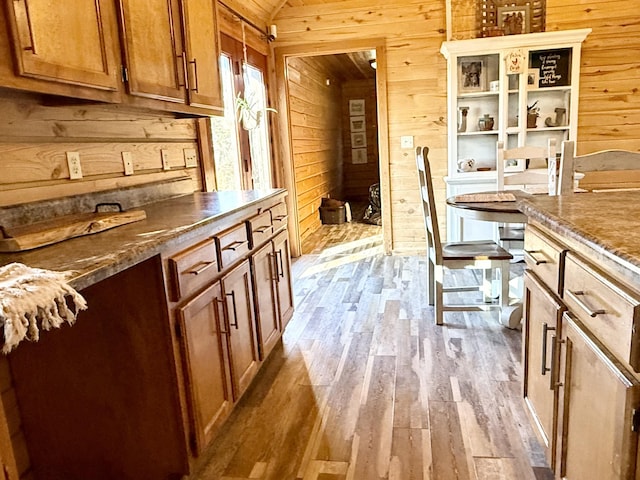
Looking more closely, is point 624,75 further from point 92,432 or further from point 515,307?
point 92,432

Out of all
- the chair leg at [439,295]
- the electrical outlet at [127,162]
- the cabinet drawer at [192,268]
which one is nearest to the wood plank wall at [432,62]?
the chair leg at [439,295]

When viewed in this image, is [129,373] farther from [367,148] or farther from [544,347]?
[367,148]

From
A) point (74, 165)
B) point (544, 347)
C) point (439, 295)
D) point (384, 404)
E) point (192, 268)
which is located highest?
point (74, 165)

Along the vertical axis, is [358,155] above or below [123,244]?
above

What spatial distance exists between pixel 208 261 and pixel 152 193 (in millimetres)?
887

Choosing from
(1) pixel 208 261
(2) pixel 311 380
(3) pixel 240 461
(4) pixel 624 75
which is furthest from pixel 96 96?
(4) pixel 624 75

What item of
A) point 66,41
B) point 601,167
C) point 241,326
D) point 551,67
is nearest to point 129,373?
point 241,326

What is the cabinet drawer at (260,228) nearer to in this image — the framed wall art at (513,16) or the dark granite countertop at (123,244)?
the dark granite countertop at (123,244)

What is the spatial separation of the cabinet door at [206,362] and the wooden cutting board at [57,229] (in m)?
0.39

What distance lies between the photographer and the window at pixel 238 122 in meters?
3.54

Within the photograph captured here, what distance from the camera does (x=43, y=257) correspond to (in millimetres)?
1199

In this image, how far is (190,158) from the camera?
116 inches

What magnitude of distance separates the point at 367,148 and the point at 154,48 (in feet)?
24.9

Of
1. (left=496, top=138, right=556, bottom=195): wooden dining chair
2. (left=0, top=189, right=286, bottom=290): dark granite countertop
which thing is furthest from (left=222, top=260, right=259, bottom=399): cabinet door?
Answer: (left=496, top=138, right=556, bottom=195): wooden dining chair
